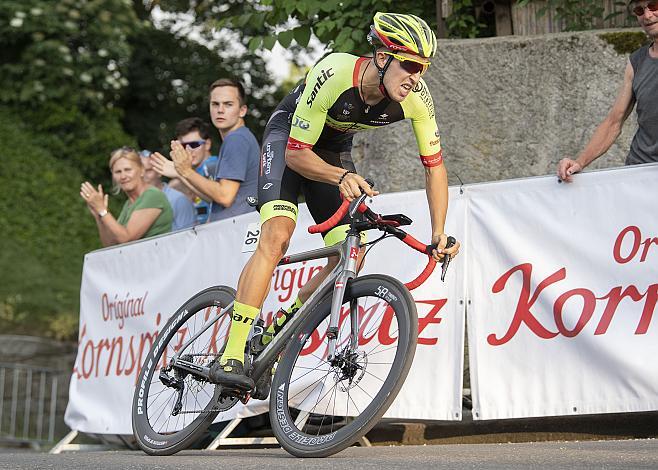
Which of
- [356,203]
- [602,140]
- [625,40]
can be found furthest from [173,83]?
[356,203]

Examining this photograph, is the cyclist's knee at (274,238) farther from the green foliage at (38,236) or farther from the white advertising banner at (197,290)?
the green foliage at (38,236)

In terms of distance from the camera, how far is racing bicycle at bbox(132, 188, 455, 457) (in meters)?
5.44

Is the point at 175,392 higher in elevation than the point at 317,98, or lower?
lower

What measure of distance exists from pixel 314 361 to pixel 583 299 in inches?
58.7

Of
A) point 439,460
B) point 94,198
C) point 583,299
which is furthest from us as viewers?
point 94,198

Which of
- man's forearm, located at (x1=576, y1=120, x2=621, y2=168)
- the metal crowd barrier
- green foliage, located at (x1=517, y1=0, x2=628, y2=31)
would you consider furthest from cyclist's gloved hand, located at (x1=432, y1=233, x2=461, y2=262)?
the metal crowd barrier

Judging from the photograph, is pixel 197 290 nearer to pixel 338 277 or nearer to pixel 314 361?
pixel 314 361

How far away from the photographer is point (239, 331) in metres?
6.05

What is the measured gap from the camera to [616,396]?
20.7 ft

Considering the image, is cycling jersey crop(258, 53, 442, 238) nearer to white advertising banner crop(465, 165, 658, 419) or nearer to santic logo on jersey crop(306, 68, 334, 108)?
santic logo on jersey crop(306, 68, 334, 108)

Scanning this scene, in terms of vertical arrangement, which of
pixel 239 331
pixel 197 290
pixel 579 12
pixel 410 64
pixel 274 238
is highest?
pixel 579 12

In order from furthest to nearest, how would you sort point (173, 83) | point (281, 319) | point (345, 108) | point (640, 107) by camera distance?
1. point (173, 83)
2. point (640, 107)
3. point (281, 319)
4. point (345, 108)

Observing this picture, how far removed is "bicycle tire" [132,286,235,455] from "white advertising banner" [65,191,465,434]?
2.31 ft

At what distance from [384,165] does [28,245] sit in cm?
967
